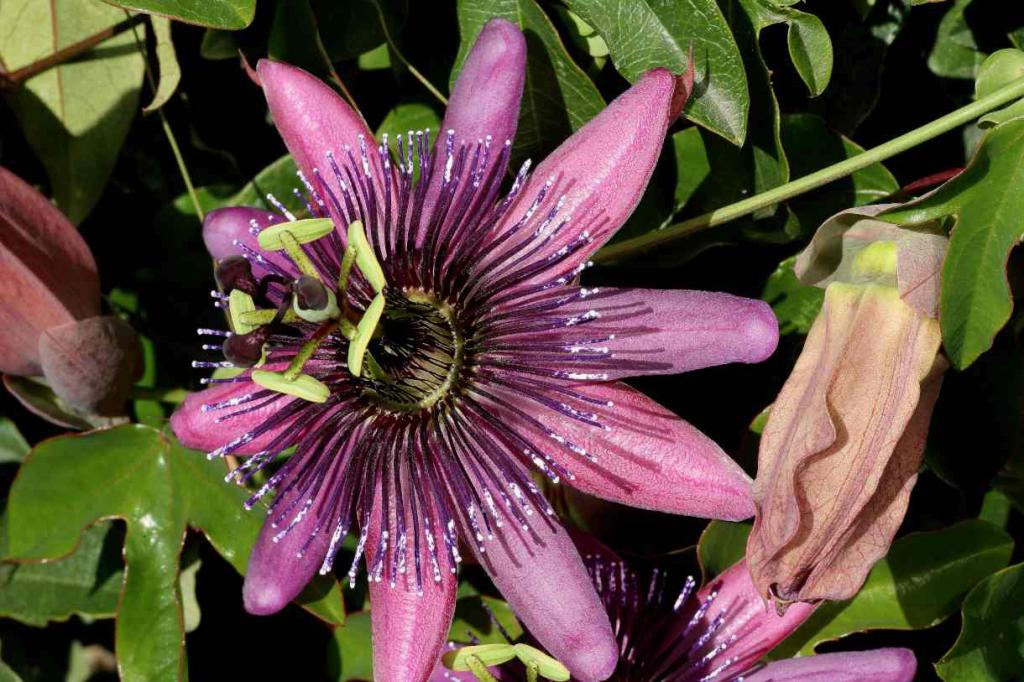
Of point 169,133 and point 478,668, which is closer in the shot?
point 478,668

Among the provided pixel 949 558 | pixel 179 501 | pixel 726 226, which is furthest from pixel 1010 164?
pixel 179 501

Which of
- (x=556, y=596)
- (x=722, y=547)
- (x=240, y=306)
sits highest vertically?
(x=240, y=306)

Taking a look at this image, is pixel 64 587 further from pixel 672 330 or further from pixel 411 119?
pixel 672 330

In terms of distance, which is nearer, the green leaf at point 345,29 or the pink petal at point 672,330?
the pink petal at point 672,330

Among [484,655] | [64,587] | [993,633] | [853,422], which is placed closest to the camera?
[853,422]

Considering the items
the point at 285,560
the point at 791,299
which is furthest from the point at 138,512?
the point at 791,299

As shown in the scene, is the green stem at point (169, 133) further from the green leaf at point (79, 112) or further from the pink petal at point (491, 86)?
the pink petal at point (491, 86)

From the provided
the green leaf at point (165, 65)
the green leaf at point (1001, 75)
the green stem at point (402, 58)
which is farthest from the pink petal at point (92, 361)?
A: the green leaf at point (1001, 75)
